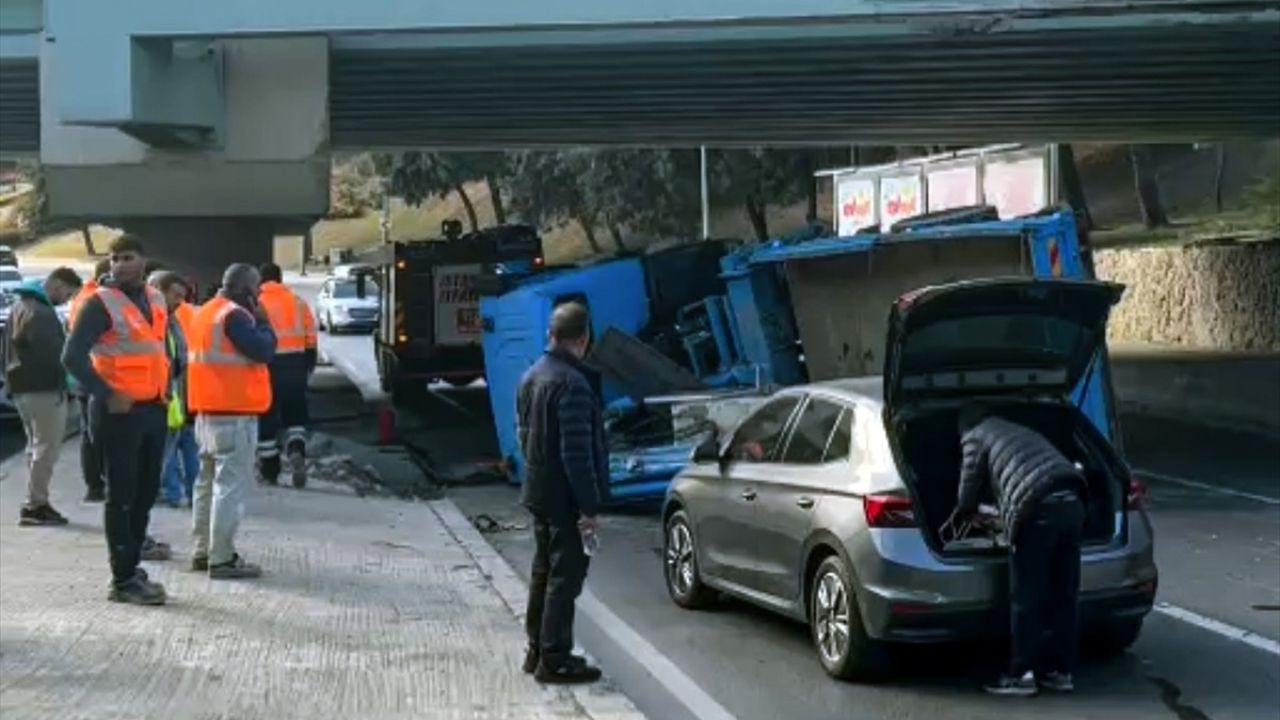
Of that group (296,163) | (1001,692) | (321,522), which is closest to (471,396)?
(296,163)

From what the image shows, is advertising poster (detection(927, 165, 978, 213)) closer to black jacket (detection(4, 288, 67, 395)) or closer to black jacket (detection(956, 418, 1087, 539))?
black jacket (detection(4, 288, 67, 395))

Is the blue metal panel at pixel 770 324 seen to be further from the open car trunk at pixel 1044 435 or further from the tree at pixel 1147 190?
the tree at pixel 1147 190

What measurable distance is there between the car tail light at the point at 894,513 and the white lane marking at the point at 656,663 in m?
1.15

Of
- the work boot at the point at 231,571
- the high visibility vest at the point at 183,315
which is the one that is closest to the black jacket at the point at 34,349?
the high visibility vest at the point at 183,315

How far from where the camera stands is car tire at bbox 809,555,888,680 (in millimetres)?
8984

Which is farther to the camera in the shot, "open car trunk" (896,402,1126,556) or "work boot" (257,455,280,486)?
"work boot" (257,455,280,486)

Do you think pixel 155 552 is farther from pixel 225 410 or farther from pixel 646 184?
pixel 646 184

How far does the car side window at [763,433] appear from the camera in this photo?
33.9 feet

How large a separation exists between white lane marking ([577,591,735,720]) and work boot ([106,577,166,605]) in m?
2.47

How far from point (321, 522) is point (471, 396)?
14626mm

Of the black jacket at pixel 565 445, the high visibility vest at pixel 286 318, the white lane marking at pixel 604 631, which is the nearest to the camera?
the black jacket at pixel 565 445

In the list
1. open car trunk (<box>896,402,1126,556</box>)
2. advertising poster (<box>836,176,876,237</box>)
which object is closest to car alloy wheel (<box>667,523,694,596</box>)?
open car trunk (<box>896,402,1126,556</box>)

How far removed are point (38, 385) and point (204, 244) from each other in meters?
11.8

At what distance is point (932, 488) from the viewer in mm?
9242
